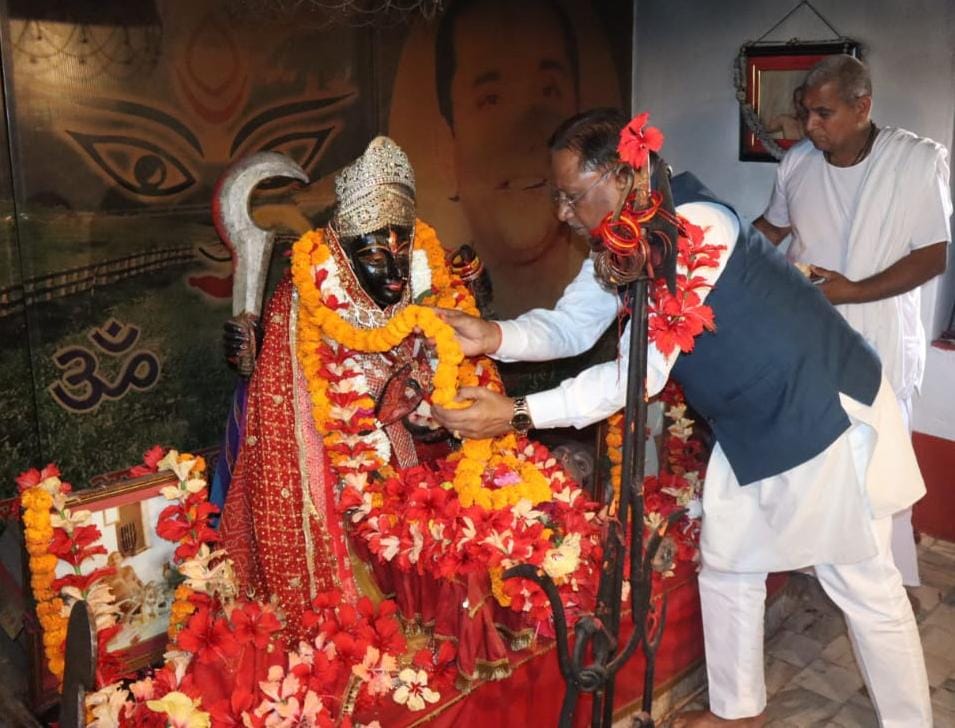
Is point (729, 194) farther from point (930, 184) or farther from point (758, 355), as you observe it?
point (758, 355)

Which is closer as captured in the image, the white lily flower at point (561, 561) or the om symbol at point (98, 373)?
the white lily flower at point (561, 561)

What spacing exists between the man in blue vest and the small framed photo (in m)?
1.19

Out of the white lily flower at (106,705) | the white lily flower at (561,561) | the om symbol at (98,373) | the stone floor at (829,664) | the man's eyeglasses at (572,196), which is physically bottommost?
the stone floor at (829,664)

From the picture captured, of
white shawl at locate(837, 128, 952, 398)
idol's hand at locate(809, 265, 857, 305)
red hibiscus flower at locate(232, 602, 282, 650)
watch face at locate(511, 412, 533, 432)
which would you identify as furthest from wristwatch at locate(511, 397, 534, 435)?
white shawl at locate(837, 128, 952, 398)

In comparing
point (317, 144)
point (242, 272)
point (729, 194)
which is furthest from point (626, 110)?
point (242, 272)

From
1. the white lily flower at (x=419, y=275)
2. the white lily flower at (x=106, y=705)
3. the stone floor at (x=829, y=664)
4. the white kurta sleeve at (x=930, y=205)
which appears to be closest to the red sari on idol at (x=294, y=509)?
the white lily flower at (x=419, y=275)

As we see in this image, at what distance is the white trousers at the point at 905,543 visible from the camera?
14.6 feet

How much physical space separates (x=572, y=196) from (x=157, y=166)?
7.52 feet

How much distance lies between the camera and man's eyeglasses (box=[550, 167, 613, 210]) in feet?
9.30

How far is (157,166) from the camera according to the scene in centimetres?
439

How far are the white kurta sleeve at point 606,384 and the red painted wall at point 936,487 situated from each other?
9.46 feet

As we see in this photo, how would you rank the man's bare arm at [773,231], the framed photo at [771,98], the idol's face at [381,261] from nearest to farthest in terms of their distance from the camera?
the idol's face at [381,261]
the man's bare arm at [773,231]
the framed photo at [771,98]

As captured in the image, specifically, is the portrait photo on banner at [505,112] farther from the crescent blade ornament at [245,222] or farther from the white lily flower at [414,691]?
the white lily flower at [414,691]

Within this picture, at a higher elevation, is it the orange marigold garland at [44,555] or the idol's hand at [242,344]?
the idol's hand at [242,344]
